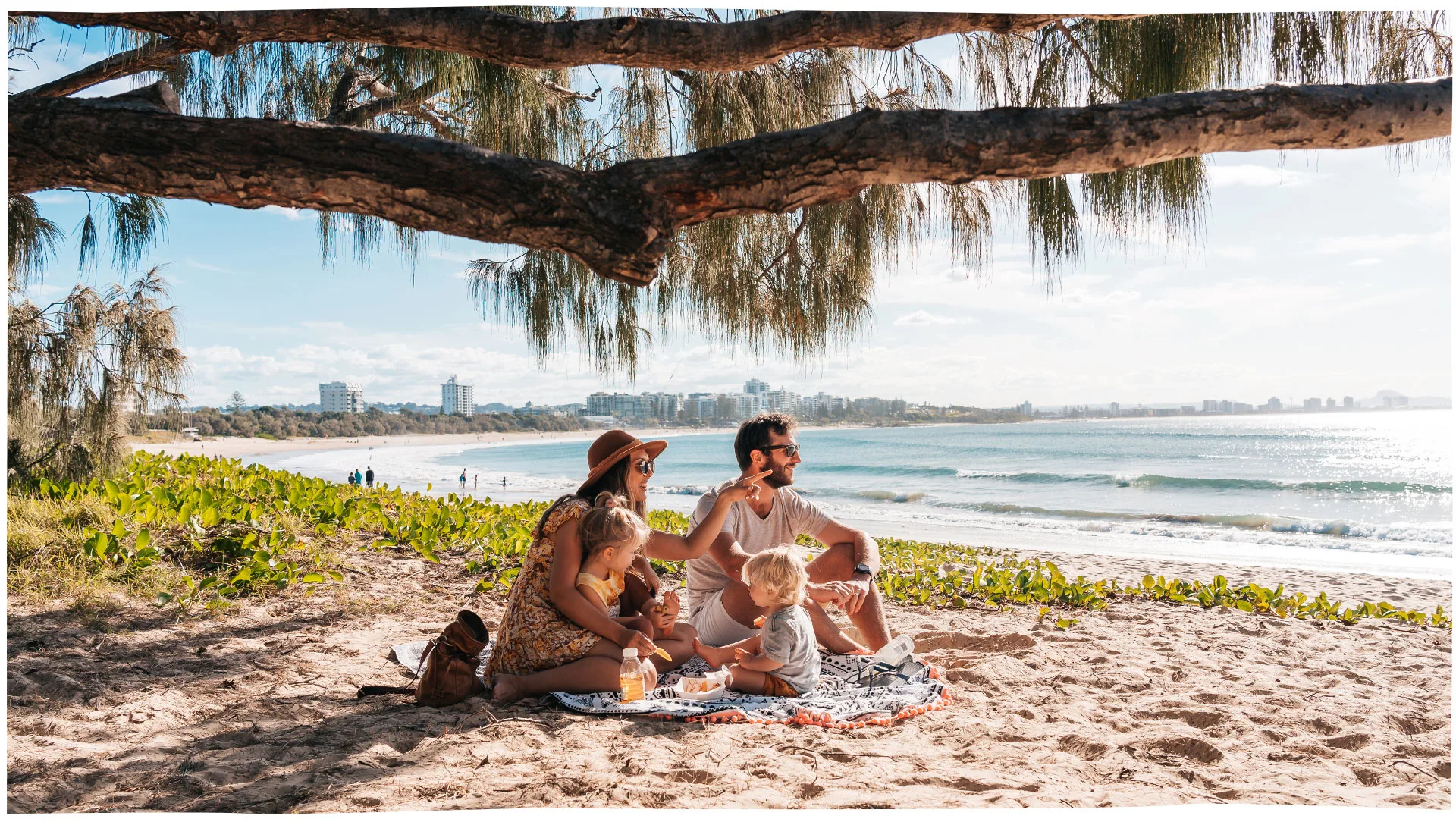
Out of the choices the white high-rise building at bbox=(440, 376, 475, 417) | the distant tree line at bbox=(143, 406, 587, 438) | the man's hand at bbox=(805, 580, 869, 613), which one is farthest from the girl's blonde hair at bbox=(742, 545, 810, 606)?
the white high-rise building at bbox=(440, 376, 475, 417)

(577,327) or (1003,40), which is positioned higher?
(1003,40)

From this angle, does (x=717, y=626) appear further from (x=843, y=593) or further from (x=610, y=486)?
(x=610, y=486)

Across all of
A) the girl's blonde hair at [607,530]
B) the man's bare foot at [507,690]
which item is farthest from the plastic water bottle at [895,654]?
the man's bare foot at [507,690]

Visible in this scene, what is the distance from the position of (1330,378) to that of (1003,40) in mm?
8407

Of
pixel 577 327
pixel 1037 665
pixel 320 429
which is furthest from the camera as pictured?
pixel 320 429

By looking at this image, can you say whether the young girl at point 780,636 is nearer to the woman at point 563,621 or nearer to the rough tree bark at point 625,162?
the woman at point 563,621

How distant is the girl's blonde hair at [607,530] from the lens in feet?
8.63

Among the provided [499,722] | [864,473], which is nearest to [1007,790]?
[499,722]

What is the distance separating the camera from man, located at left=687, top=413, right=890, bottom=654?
3076 millimetres

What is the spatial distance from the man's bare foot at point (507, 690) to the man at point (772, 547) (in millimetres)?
783

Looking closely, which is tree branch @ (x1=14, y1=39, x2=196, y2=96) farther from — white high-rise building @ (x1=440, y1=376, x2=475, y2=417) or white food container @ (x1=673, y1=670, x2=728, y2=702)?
white high-rise building @ (x1=440, y1=376, x2=475, y2=417)

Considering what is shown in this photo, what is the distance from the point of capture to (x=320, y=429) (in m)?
37.2

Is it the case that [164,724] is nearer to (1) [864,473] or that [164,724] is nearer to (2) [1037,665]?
(2) [1037,665]

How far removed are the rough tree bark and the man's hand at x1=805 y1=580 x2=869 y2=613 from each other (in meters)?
1.35
